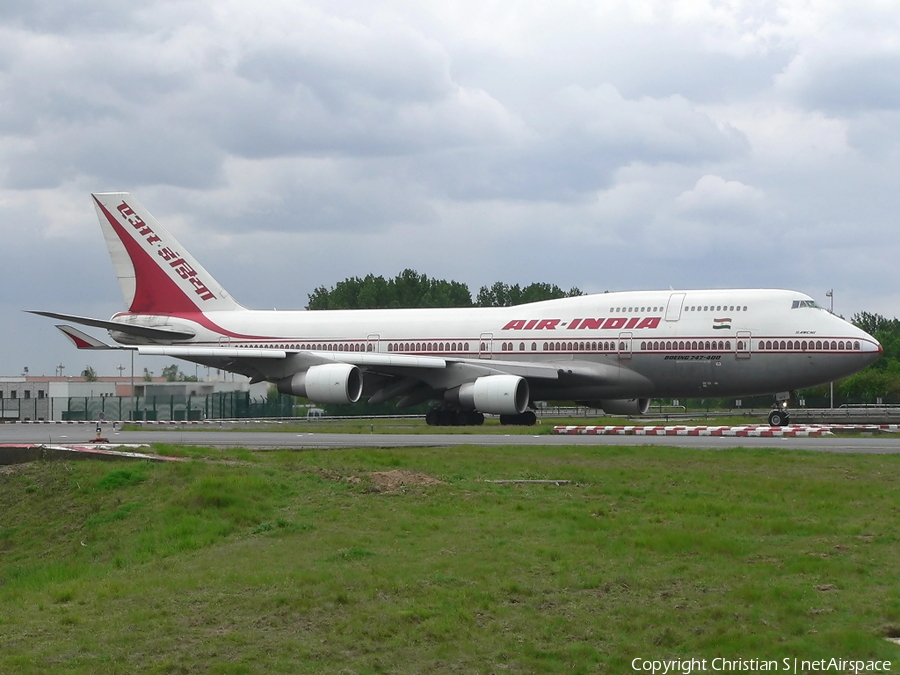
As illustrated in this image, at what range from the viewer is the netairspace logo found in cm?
763

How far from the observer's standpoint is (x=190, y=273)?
145 ft

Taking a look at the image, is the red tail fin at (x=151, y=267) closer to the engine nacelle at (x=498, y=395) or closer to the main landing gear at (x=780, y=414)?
the engine nacelle at (x=498, y=395)

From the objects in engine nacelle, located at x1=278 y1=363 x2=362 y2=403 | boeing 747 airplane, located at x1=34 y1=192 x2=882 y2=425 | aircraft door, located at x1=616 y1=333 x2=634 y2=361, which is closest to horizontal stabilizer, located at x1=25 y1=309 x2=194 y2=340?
boeing 747 airplane, located at x1=34 y1=192 x2=882 y2=425

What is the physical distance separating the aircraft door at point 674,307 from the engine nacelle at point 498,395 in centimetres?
525

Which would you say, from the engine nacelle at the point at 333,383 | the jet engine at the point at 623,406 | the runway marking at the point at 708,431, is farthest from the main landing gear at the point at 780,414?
the engine nacelle at the point at 333,383

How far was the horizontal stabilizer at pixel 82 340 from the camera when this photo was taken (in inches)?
1440

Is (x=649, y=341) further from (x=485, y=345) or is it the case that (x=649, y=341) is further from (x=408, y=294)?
(x=408, y=294)

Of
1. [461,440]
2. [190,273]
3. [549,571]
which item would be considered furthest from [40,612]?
[190,273]

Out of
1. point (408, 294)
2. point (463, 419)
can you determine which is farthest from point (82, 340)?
point (408, 294)

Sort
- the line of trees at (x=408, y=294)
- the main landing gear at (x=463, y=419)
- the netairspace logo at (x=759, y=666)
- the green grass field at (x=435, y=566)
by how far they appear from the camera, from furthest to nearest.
Answer: the line of trees at (x=408, y=294), the main landing gear at (x=463, y=419), the green grass field at (x=435, y=566), the netairspace logo at (x=759, y=666)

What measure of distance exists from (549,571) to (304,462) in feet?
29.7

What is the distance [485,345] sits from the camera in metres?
37.6

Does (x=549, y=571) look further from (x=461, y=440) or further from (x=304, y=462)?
(x=461, y=440)

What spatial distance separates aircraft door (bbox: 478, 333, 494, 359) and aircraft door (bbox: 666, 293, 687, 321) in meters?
6.27
